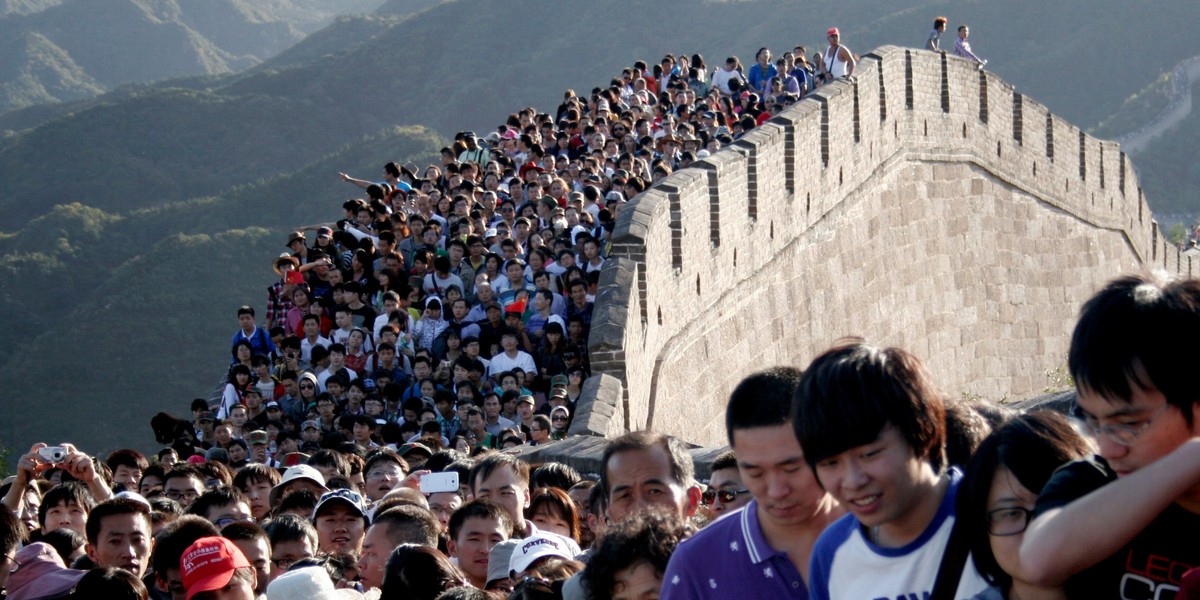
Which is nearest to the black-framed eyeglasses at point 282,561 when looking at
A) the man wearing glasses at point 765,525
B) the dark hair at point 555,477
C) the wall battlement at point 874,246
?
the dark hair at point 555,477

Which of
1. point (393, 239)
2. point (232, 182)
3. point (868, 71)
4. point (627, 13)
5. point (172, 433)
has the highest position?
point (627, 13)

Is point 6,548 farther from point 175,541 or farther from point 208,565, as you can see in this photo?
point 208,565

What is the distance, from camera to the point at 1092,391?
2414 millimetres

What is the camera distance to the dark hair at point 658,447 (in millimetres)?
4266

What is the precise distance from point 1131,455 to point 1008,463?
0.21 m

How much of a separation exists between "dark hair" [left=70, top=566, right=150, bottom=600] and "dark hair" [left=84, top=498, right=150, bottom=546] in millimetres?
1013

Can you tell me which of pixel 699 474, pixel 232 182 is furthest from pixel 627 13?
pixel 699 474

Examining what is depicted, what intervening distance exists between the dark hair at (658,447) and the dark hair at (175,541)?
57.4 inches

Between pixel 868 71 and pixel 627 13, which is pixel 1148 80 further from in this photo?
pixel 868 71

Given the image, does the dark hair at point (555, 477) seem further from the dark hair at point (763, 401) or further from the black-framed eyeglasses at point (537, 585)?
the dark hair at point (763, 401)

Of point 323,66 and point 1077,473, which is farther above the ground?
point 323,66

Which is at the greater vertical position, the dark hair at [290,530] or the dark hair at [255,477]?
the dark hair at [255,477]

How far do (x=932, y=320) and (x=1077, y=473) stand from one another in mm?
16319

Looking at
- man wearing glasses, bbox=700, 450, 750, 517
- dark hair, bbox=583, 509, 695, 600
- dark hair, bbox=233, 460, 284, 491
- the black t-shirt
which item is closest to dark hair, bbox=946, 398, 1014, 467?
the black t-shirt
